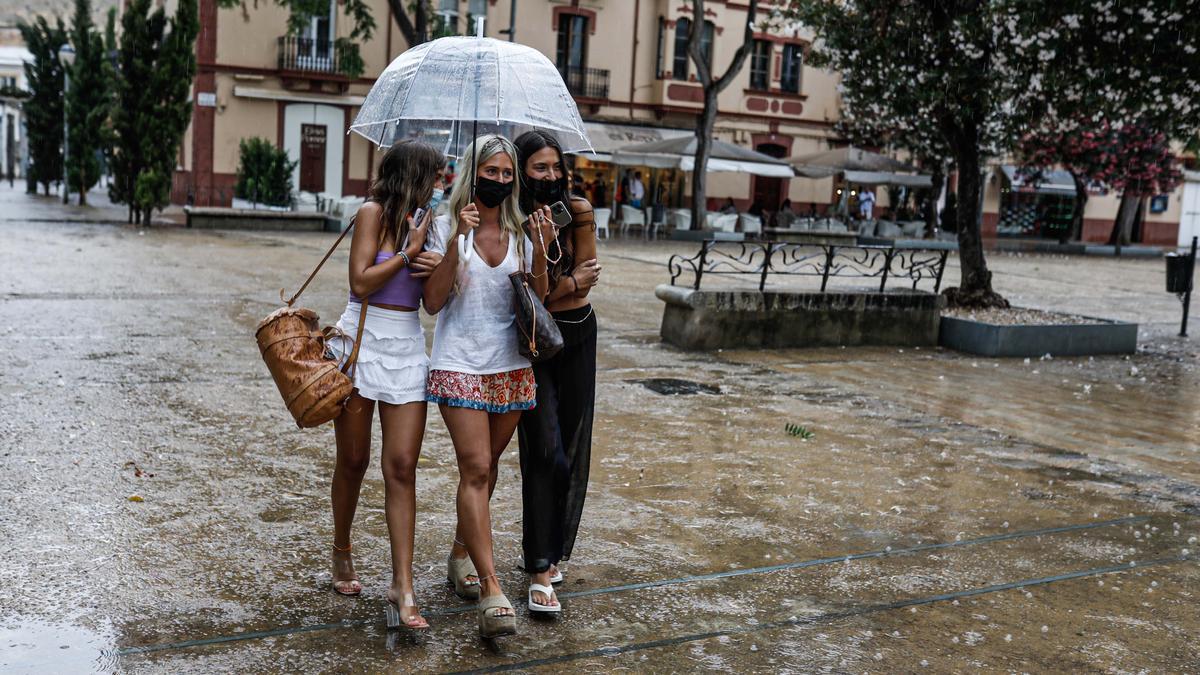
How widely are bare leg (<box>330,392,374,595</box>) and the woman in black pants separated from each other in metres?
0.56

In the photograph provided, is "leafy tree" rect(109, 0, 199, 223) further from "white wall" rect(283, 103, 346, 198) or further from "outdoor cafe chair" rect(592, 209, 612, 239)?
"outdoor cafe chair" rect(592, 209, 612, 239)

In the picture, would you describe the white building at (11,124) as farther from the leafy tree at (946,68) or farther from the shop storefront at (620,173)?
the leafy tree at (946,68)

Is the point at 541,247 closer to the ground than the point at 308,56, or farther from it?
closer to the ground

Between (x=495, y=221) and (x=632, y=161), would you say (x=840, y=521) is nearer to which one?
(x=495, y=221)

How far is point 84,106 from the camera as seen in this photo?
1144 inches

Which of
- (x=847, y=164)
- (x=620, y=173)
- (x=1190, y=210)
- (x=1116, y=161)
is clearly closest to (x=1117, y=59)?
(x=847, y=164)

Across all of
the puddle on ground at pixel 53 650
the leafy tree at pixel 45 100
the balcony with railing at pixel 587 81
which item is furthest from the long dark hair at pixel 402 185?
the leafy tree at pixel 45 100

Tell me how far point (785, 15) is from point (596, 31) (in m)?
20.9

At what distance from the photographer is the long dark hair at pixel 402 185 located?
3980 millimetres

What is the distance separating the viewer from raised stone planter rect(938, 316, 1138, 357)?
1130 cm

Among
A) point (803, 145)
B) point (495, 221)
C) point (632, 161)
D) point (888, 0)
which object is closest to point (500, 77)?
point (495, 221)

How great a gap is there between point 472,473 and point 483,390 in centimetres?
28

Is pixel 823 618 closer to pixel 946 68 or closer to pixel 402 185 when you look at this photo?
pixel 402 185

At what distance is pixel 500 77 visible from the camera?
4.23 m
